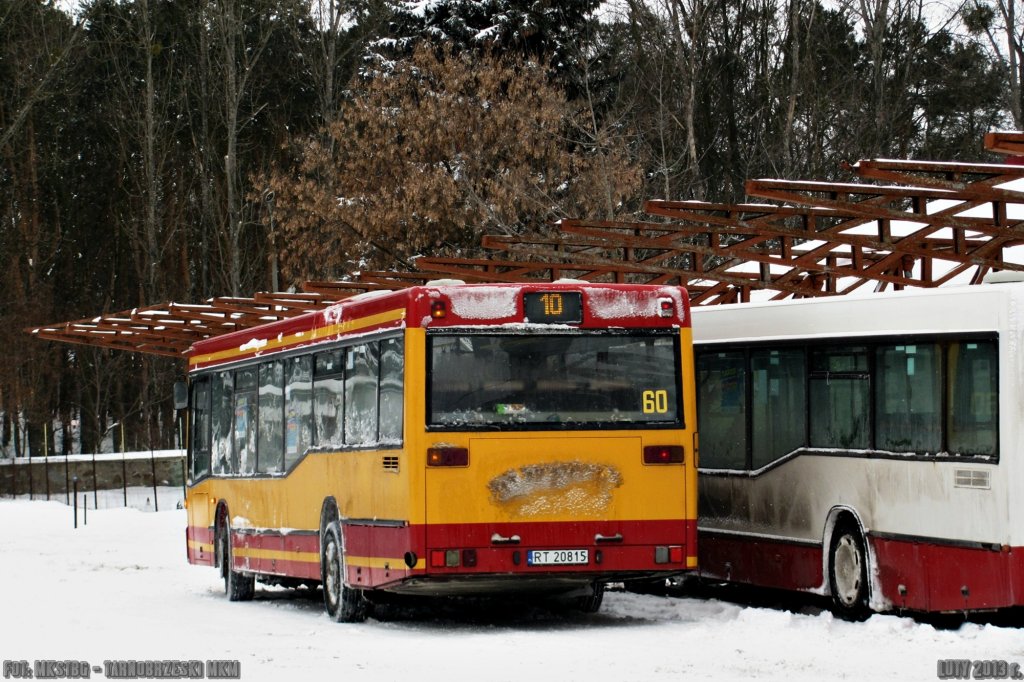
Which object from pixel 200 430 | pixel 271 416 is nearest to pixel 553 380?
pixel 271 416

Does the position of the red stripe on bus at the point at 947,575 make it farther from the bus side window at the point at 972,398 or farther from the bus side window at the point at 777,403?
the bus side window at the point at 777,403

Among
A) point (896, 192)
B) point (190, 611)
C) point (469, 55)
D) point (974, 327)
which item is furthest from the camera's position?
point (469, 55)

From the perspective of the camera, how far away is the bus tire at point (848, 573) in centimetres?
1538

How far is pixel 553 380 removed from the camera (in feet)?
49.8

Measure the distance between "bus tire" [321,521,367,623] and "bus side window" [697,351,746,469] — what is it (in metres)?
3.60

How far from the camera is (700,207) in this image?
2108 centimetres

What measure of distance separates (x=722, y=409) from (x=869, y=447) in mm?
2637

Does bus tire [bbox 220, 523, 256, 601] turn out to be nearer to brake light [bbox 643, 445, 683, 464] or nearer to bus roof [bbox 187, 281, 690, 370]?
bus roof [bbox 187, 281, 690, 370]

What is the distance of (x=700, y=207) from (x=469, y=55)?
916 inches

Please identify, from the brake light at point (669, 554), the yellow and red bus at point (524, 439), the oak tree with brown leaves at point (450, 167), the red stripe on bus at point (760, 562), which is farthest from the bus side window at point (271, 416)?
the oak tree with brown leaves at point (450, 167)

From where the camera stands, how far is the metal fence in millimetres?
50656

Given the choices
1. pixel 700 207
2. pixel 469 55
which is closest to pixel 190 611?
pixel 700 207

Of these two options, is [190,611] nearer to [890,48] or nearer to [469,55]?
[469,55]

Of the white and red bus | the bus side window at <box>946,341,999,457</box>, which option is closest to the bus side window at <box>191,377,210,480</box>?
the white and red bus
